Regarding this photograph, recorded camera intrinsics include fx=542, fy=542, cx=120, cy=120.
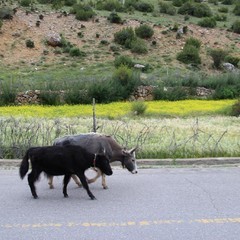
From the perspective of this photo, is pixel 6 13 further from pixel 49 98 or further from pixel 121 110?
pixel 121 110

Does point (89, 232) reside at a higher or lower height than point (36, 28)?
higher

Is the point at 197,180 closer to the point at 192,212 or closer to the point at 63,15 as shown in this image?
the point at 192,212

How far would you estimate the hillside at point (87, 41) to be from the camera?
175 feet

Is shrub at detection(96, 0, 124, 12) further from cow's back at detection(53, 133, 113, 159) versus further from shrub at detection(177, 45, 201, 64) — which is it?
cow's back at detection(53, 133, 113, 159)

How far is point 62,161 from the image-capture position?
9.29 m

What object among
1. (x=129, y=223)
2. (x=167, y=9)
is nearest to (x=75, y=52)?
(x=167, y=9)

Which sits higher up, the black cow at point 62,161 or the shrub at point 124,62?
the black cow at point 62,161

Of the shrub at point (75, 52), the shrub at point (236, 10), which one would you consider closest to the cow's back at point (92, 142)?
the shrub at point (75, 52)

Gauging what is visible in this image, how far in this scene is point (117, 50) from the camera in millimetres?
57531

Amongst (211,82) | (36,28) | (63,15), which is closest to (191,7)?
(63,15)

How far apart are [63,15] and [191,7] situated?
2063 centimetres

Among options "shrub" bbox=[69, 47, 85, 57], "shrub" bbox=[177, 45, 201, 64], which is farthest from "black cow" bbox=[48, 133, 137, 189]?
"shrub" bbox=[177, 45, 201, 64]

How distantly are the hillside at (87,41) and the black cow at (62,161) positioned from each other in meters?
42.0

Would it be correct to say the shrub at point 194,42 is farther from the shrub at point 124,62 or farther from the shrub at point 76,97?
the shrub at point 76,97
